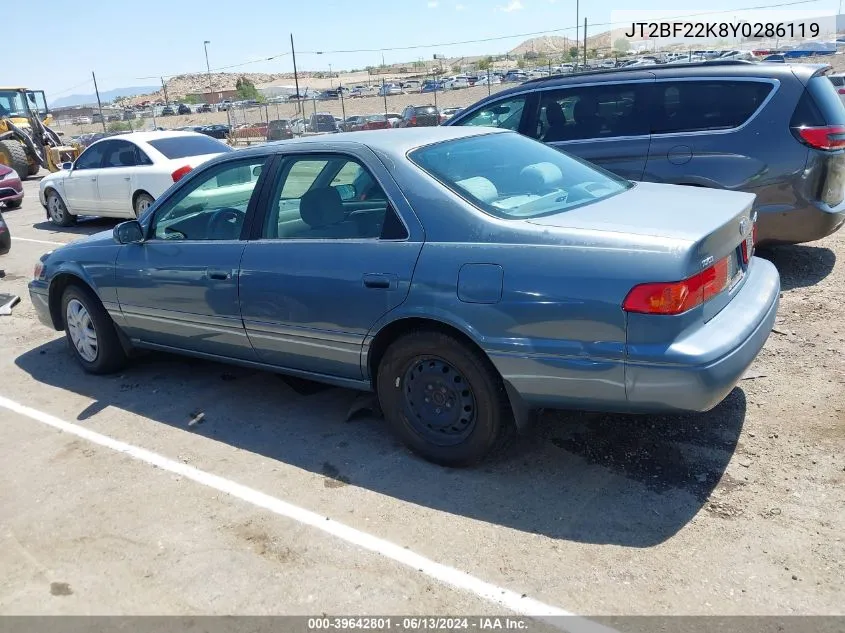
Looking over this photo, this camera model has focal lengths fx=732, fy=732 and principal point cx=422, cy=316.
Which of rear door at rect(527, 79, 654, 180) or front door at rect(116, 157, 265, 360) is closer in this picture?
front door at rect(116, 157, 265, 360)

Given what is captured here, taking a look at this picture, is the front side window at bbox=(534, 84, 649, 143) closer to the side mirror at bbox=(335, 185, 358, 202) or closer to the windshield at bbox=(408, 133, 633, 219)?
the windshield at bbox=(408, 133, 633, 219)

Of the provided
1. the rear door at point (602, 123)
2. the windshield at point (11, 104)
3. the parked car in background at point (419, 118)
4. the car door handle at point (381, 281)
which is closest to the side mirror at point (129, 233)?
the car door handle at point (381, 281)

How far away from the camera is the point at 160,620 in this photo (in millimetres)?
2877

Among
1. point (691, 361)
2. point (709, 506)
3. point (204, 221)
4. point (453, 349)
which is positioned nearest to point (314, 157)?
point (204, 221)

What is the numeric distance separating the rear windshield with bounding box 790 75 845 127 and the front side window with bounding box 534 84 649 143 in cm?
124

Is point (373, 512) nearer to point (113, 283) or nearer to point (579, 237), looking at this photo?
point (579, 237)

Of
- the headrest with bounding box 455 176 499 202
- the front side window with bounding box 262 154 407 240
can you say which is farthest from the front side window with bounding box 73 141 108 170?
the headrest with bounding box 455 176 499 202

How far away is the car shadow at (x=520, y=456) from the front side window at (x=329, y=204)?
1.16 metres

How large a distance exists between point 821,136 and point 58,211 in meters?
12.0

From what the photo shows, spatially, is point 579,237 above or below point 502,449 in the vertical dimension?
above

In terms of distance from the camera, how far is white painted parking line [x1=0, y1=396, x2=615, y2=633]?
2730 mm

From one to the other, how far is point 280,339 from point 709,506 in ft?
8.00

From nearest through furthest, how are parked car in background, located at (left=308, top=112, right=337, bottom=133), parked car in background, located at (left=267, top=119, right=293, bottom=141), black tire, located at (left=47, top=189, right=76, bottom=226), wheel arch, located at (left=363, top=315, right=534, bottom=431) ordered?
wheel arch, located at (left=363, top=315, right=534, bottom=431) < black tire, located at (left=47, top=189, right=76, bottom=226) < parked car in background, located at (left=267, top=119, right=293, bottom=141) < parked car in background, located at (left=308, top=112, right=337, bottom=133)

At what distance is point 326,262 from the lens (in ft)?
13.0
